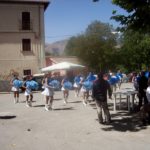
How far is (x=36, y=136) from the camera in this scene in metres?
10.1

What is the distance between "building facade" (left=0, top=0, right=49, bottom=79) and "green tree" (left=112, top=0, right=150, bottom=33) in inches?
1054

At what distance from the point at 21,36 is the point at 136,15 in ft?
90.8

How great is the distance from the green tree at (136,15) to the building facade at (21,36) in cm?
2677

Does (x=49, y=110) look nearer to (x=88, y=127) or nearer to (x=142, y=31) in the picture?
(x=88, y=127)

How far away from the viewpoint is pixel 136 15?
11047 mm

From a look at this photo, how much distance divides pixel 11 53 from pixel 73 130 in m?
28.0

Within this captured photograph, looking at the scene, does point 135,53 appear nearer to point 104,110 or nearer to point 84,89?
point 84,89

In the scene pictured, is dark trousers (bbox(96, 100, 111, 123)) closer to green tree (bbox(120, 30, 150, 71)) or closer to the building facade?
green tree (bbox(120, 30, 150, 71))

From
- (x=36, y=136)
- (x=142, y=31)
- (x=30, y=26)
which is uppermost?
(x=30, y=26)

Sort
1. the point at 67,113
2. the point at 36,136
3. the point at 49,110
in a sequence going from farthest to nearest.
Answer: the point at 49,110, the point at 67,113, the point at 36,136

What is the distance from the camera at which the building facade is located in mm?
37125

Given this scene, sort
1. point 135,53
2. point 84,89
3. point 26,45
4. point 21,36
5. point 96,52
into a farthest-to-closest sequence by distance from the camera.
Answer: point 96,52 → point 135,53 → point 26,45 → point 21,36 → point 84,89

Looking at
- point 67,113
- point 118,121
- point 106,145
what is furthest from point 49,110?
point 106,145

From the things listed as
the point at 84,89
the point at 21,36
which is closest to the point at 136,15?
the point at 84,89
